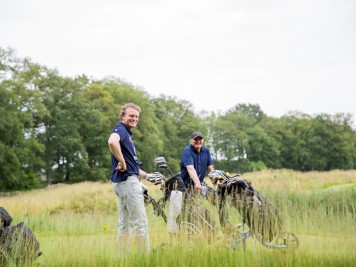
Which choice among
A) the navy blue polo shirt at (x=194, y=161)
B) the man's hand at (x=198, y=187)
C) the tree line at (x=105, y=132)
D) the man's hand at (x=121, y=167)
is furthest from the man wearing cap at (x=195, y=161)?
the tree line at (x=105, y=132)

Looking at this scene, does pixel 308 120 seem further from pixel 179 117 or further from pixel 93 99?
pixel 93 99

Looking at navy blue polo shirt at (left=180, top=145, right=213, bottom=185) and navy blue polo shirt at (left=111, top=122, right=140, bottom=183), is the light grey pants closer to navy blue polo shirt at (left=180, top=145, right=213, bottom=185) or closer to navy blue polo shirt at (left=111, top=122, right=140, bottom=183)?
navy blue polo shirt at (left=111, top=122, right=140, bottom=183)

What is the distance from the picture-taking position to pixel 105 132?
44.9 meters

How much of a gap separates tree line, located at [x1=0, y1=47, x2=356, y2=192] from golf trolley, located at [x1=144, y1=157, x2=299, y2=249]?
1112 inches

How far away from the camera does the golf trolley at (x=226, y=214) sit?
19.5 ft

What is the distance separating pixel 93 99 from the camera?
153ft

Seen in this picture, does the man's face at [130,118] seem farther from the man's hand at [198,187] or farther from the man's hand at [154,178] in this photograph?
the man's hand at [198,187]

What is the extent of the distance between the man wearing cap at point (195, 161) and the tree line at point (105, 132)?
27.6 meters

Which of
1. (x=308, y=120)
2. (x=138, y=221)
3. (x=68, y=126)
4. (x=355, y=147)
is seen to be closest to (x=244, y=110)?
(x=308, y=120)

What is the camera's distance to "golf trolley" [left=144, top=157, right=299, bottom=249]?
595 cm

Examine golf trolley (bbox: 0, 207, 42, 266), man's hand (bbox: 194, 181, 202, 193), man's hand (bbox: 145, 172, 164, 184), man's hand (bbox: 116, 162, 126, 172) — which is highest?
man's hand (bbox: 116, 162, 126, 172)

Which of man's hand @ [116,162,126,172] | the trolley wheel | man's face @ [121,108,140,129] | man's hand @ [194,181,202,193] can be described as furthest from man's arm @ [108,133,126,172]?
the trolley wheel

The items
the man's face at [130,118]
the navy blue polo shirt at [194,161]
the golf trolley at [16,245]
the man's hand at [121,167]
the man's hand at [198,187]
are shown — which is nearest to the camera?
the golf trolley at [16,245]

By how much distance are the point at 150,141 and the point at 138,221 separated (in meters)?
41.0
